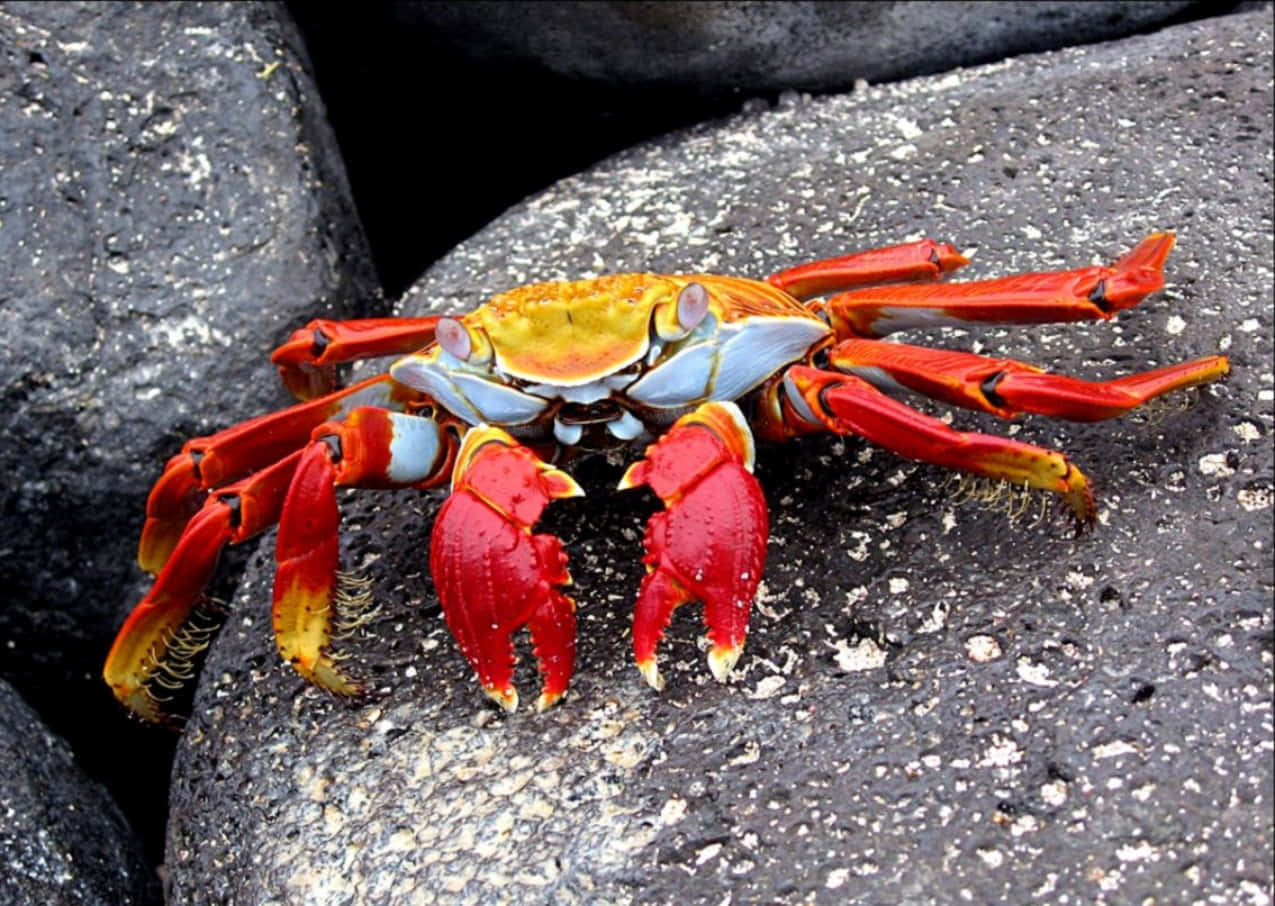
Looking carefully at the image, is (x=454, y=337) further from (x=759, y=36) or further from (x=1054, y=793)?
(x=759, y=36)

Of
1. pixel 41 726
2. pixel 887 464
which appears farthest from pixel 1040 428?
pixel 41 726

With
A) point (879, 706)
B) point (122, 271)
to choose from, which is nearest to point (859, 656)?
point (879, 706)

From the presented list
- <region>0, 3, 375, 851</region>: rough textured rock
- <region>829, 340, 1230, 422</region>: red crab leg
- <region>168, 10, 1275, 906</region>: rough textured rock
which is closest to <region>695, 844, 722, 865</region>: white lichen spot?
<region>168, 10, 1275, 906</region>: rough textured rock

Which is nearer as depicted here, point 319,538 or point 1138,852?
→ point 1138,852

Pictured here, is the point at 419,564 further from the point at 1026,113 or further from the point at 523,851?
the point at 1026,113

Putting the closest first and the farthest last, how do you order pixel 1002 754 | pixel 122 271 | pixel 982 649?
pixel 1002 754 < pixel 982 649 < pixel 122 271

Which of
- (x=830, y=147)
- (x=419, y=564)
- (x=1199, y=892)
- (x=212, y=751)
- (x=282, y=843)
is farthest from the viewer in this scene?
(x=830, y=147)

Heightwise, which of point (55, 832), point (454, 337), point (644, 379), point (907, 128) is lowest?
point (55, 832)

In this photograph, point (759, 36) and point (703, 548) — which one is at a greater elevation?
point (759, 36)
